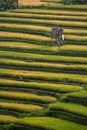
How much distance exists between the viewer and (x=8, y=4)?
227 feet

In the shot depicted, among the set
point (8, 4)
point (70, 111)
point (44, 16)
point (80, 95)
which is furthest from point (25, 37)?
point (70, 111)

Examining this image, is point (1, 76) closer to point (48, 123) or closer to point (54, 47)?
point (54, 47)

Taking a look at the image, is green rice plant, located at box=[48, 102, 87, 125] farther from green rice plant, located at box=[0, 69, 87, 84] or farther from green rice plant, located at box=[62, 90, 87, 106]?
green rice plant, located at box=[0, 69, 87, 84]

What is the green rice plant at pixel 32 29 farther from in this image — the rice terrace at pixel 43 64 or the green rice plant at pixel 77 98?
the green rice plant at pixel 77 98

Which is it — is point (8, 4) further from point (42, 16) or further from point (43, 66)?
point (43, 66)

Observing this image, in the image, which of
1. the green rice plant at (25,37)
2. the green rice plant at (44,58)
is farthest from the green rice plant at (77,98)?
the green rice plant at (25,37)

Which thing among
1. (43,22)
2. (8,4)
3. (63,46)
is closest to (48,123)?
(63,46)

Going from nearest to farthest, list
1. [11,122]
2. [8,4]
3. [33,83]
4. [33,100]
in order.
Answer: [11,122], [33,100], [33,83], [8,4]

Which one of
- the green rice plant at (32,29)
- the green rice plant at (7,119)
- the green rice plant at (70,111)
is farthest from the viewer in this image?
the green rice plant at (32,29)

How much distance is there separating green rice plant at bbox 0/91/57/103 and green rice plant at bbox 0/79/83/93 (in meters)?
1.29

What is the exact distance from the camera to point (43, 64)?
5100 centimetres

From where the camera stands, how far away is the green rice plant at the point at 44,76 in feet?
153

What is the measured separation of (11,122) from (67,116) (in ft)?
16.1

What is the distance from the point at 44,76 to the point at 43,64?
131 inches
